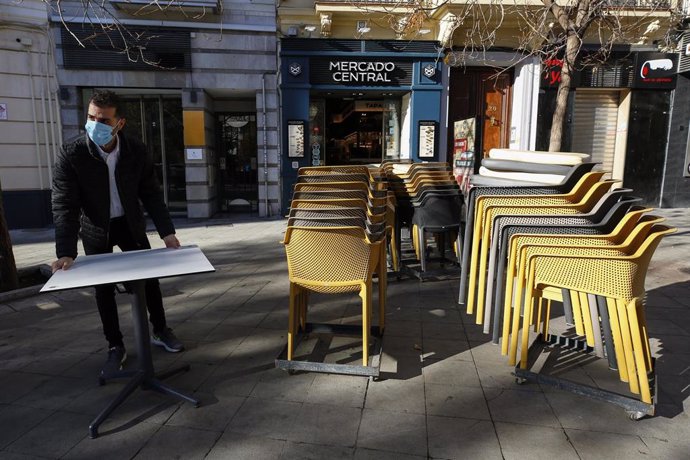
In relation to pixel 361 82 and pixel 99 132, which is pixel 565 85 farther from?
pixel 361 82

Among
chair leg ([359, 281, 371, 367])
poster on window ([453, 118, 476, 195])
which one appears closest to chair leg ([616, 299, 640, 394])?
chair leg ([359, 281, 371, 367])

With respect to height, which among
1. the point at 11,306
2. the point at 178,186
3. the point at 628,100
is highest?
the point at 628,100

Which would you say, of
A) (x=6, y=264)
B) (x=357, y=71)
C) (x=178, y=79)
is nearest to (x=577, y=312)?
(x=6, y=264)

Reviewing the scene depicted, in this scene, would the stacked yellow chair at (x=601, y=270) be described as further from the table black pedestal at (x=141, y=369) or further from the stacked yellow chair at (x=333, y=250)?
the table black pedestal at (x=141, y=369)

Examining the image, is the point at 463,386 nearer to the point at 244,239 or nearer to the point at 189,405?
the point at 189,405

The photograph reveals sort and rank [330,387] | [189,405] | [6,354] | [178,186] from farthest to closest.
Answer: [178,186] → [6,354] → [330,387] → [189,405]

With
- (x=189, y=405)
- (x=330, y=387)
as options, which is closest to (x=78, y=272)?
(x=189, y=405)

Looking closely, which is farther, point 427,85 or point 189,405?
point 427,85

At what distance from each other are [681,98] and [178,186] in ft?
44.8

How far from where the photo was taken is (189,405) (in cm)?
300

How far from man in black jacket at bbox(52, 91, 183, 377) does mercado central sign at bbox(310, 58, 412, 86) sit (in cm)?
887

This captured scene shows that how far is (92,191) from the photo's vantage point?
3.31m

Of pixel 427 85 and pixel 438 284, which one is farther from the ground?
pixel 427 85

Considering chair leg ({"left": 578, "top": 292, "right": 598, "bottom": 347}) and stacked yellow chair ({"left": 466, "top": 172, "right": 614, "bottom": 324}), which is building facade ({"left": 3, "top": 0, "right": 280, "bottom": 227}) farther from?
chair leg ({"left": 578, "top": 292, "right": 598, "bottom": 347})
